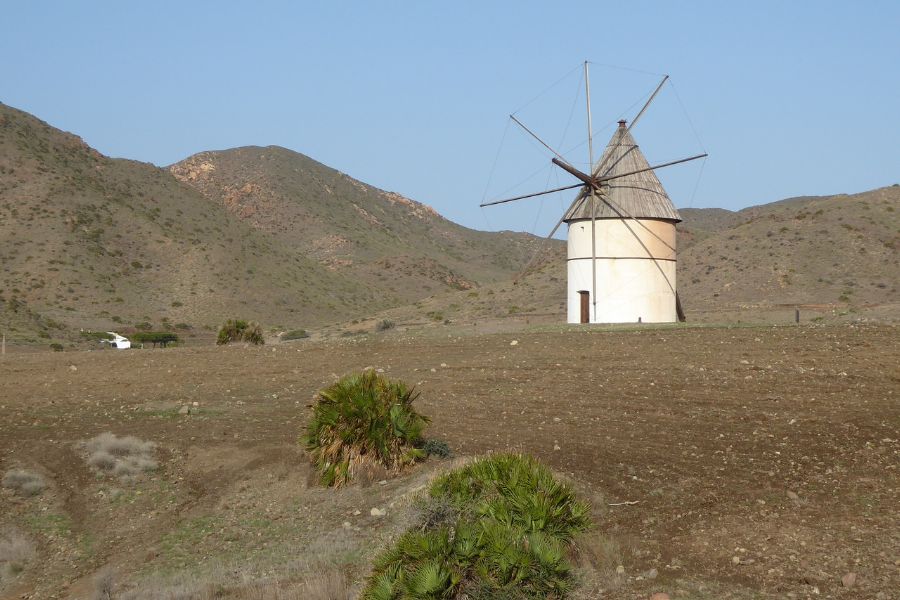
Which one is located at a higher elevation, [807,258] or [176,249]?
[176,249]

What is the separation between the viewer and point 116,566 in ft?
36.4

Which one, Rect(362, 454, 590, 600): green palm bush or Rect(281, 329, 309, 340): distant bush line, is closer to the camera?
Rect(362, 454, 590, 600): green palm bush

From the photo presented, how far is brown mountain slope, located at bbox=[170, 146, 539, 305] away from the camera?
10331 cm

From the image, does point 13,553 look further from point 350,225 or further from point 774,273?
point 350,225

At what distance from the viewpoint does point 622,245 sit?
1202 inches

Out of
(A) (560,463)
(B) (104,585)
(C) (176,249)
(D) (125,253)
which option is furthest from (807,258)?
(B) (104,585)

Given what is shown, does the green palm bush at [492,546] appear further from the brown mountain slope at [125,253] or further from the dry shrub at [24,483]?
the brown mountain slope at [125,253]

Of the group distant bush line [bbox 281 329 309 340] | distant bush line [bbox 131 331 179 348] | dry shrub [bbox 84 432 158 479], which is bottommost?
dry shrub [bbox 84 432 158 479]

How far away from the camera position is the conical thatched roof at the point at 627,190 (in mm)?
30766

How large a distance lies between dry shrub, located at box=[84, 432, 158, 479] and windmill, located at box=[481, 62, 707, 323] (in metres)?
18.0

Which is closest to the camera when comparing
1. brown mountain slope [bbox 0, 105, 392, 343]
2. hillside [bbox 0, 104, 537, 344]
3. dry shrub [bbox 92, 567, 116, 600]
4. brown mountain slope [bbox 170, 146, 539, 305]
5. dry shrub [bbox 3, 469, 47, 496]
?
dry shrub [bbox 92, 567, 116, 600]

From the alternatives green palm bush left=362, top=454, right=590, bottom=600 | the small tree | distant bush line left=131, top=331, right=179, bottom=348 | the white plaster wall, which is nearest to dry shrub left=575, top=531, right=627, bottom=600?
green palm bush left=362, top=454, right=590, bottom=600

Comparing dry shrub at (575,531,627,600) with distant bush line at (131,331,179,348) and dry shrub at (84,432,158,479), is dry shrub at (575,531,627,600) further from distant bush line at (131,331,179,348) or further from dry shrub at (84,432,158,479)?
distant bush line at (131,331,179,348)

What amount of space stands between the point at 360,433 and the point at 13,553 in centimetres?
436
